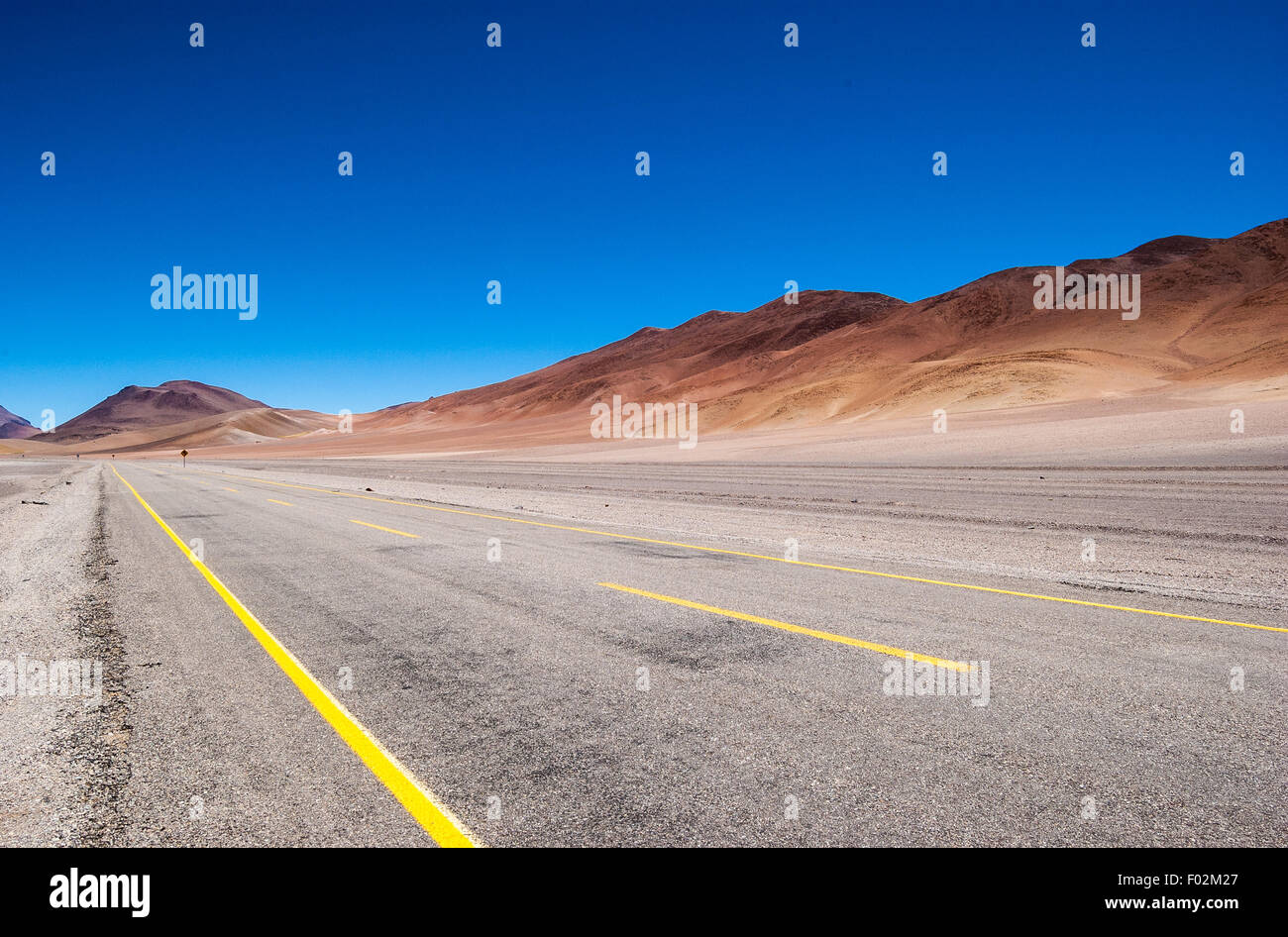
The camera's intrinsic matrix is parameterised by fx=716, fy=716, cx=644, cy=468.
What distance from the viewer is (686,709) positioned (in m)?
4.55

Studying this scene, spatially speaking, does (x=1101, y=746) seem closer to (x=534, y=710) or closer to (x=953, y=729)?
(x=953, y=729)

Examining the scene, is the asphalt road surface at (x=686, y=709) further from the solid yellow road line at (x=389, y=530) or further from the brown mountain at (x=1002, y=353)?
the brown mountain at (x=1002, y=353)

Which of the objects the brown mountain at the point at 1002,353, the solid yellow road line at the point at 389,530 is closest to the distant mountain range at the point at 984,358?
the brown mountain at the point at 1002,353

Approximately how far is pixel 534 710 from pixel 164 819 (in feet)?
6.53

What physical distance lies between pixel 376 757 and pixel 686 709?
6.05ft

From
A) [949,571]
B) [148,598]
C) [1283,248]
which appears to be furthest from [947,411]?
[1283,248]

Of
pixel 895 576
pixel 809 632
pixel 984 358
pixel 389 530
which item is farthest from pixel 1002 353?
pixel 809 632

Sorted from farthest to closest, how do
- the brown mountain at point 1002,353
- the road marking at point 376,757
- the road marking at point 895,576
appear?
1. the brown mountain at point 1002,353
2. the road marking at point 895,576
3. the road marking at point 376,757

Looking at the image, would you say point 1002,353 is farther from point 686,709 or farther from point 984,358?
point 686,709

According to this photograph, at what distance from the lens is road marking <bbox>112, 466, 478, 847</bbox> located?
3.19 metres

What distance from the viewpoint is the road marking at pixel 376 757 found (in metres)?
3.19

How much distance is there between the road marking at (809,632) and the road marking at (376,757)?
12.0 feet

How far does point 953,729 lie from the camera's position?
415cm

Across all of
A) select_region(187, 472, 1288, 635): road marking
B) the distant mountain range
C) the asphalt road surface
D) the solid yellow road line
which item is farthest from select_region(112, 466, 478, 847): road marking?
the distant mountain range
